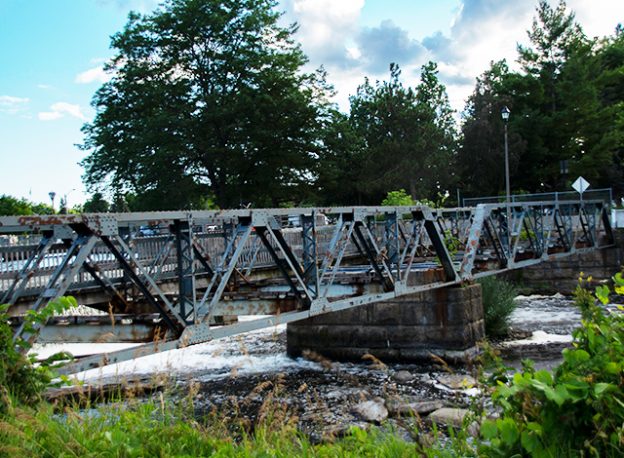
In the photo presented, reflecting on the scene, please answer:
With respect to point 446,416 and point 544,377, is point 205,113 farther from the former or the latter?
point 544,377

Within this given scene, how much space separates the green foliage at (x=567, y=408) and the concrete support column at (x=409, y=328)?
516 inches

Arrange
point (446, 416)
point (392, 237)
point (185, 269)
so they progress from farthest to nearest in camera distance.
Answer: point (392, 237)
point (446, 416)
point (185, 269)

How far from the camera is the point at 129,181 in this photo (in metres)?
48.2

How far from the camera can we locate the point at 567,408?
12.6ft

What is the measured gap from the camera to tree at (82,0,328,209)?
45.7 m

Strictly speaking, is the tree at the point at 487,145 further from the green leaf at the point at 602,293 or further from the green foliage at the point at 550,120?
the green leaf at the point at 602,293

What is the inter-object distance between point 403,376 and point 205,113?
3300 cm

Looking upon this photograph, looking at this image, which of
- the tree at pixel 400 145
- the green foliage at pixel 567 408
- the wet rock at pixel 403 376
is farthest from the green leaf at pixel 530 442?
the tree at pixel 400 145

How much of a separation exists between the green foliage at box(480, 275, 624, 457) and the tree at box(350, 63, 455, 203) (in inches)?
A: 1906

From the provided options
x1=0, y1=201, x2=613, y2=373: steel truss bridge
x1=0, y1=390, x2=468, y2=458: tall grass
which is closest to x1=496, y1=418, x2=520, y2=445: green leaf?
x1=0, y1=390, x2=468, y2=458: tall grass

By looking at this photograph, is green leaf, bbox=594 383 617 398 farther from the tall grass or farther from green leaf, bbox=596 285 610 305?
the tall grass

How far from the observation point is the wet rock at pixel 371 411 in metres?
11.9

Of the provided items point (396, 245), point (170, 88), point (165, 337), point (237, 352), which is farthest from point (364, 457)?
point (170, 88)

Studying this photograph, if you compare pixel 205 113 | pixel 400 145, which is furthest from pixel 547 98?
pixel 205 113
